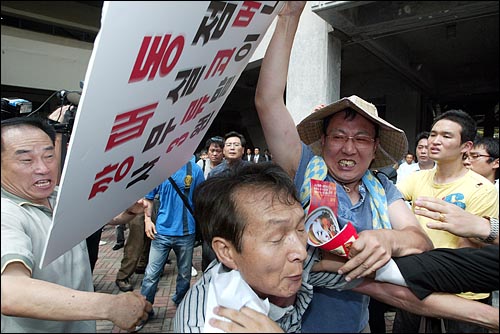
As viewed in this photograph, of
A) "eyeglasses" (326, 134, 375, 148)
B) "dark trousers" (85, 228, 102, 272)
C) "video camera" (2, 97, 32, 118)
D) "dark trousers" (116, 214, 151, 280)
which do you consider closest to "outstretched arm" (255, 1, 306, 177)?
"eyeglasses" (326, 134, 375, 148)

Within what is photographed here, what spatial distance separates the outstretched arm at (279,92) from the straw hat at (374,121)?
0.55ft

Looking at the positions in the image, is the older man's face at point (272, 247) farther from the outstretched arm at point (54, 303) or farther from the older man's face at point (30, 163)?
the older man's face at point (30, 163)

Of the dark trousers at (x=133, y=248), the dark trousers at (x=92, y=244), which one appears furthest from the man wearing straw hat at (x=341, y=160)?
the dark trousers at (x=133, y=248)

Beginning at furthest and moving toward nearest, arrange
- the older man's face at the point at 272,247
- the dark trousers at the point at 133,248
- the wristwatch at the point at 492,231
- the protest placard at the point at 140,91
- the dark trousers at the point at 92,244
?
the dark trousers at the point at 133,248 → the dark trousers at the point at 92,244 → the wristwatch at the point at 492,231 → the older man's face at the point at 272,247 → the protest placard at the point at 140,91

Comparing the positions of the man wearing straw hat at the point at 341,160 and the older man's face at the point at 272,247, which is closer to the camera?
the older man's face at the point at 272,247

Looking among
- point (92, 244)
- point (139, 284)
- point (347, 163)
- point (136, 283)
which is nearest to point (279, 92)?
point (347, 163)

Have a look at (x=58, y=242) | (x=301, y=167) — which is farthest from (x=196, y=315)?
(x=301, y=167)

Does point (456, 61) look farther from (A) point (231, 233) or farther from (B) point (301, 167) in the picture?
(A) point (231, 233)

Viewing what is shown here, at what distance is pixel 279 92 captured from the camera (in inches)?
47.3

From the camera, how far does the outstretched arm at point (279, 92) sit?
110cm

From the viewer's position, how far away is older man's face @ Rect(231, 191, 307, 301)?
0.88 metres

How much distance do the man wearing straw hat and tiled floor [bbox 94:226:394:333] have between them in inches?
17.1

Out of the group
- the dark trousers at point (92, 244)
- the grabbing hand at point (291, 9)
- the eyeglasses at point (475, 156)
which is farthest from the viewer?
the eyeglasses at point (475, 156)

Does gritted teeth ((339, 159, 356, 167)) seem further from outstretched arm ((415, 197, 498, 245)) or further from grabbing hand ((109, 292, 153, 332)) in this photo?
grabbing hand ((109, 292, 153, 332))
